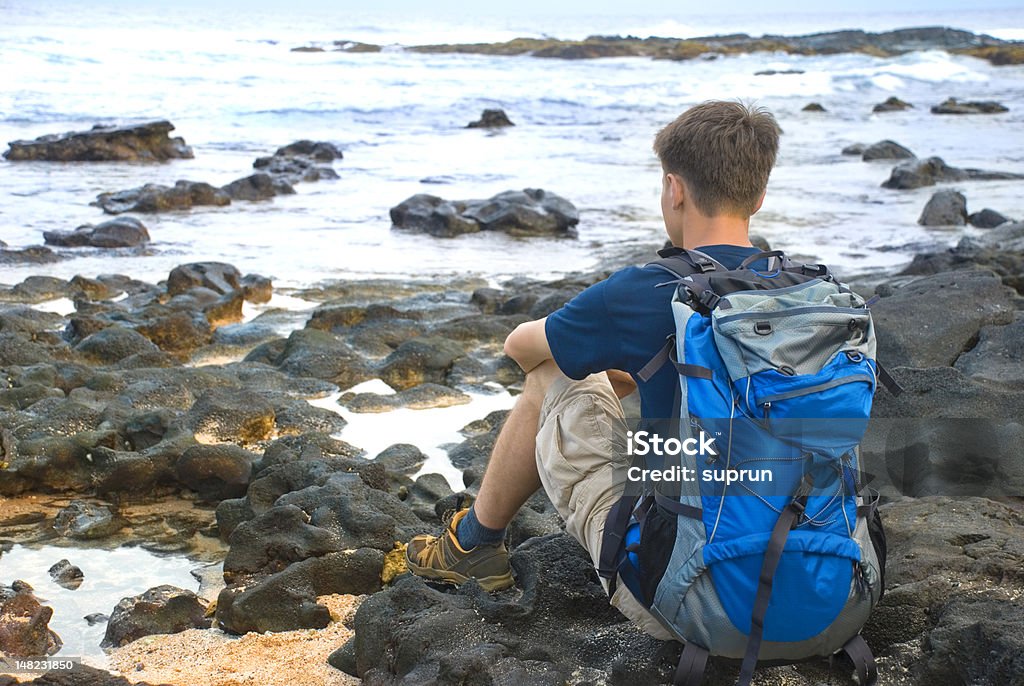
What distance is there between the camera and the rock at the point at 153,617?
3.54 meters

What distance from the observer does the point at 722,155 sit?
2906 millimetres

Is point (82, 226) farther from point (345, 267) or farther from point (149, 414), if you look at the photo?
point (149, 414)

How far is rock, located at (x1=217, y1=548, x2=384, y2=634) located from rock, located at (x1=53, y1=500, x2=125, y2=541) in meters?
0.99

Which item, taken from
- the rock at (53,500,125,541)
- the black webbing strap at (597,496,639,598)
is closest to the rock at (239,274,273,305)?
the rock at (53,500,125,541)

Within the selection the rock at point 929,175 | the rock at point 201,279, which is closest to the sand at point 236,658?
the rock at point 201,279

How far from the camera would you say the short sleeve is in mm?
2811

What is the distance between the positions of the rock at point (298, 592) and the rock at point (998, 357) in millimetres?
3268

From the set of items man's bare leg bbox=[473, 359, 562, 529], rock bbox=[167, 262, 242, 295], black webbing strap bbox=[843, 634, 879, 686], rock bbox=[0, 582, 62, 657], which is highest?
man's bare leg bbox=[473, 359, 562, 529]

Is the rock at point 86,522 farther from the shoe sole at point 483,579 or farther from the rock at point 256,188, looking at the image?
the rock at point 256,188

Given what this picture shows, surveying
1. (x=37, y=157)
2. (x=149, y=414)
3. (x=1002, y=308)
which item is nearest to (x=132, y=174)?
(x=37, y=157)

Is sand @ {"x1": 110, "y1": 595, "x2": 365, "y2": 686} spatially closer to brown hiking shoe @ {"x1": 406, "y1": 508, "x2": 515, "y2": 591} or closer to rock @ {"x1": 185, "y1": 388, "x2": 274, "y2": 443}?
brown hiking shoe @ {"x1": 406, "y1": 508, "x2": 515, "y2": 591}

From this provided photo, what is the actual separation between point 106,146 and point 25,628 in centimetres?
1733

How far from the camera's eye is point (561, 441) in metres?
3.05

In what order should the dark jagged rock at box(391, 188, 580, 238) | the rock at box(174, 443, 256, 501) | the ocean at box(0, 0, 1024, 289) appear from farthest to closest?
the dark jagged rock at box(391, 188, 580, 238) → the ocean at box(0, 0, 1024, 289) → the rock at box(174, 443, 256, 501)
